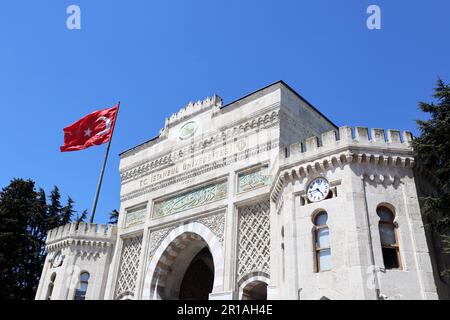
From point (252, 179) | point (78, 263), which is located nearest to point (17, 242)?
point (78, 263)

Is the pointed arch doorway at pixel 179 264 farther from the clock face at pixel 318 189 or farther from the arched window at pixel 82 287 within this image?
the clock face at pixel 318 189

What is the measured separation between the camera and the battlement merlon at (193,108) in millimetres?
20578

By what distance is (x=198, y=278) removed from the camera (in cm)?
2075

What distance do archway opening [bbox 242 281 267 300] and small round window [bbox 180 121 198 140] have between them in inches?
309

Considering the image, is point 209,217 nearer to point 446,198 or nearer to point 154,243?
point 154,243

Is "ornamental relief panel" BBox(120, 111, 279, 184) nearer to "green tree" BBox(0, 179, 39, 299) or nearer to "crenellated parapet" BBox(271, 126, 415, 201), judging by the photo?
"crenellated parapet" BBox(271, 126, 415, 201)

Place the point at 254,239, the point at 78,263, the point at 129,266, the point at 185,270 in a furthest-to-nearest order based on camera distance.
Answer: the point at 78,263 < the point at 129,266 < the point at 185,270 < the point at 254,239

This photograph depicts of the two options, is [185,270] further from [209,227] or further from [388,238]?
[388,238]

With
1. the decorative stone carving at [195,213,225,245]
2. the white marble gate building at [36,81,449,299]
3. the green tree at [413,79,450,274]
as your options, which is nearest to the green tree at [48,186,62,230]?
the white marble gate building at [36,81,449,299]

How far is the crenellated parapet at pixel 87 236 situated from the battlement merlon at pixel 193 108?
5962 millimetres

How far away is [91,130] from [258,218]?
12699 mm

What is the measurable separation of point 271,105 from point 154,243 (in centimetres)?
789

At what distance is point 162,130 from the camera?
2239cm

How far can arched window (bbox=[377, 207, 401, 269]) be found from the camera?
12047mm
